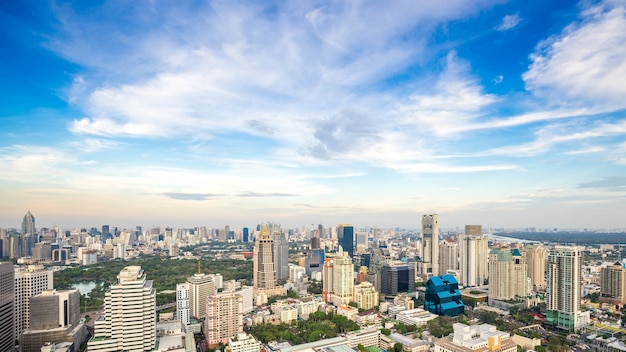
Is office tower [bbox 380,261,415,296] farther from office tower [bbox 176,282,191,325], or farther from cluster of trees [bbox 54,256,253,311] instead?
office tower [bbox 176,282,191,325]

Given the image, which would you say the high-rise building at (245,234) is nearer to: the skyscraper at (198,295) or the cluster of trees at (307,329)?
the skyscraper at (198,295)

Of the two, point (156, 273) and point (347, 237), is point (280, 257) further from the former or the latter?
point (156, 273)

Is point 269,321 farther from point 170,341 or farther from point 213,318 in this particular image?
point 170,341

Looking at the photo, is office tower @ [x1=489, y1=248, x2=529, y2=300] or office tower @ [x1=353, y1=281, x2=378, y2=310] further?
office tower @ [x1=489, y1=248, x2=529, y2=300]

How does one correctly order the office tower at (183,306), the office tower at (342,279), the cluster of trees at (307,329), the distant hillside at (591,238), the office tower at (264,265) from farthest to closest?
the distant hillside at (591,238)
the office tower at (264,265)
the office tower at (342,279)
the office tower at (183,306)
the cluster of trees at (307,329)

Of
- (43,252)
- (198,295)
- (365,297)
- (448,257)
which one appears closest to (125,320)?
(198,295)

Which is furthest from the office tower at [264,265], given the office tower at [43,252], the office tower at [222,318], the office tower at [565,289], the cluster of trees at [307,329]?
the office tower at [43,252]

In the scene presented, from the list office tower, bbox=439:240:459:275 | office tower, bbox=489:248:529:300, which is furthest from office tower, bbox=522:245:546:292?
office tower, bbox=439:240:459:275
